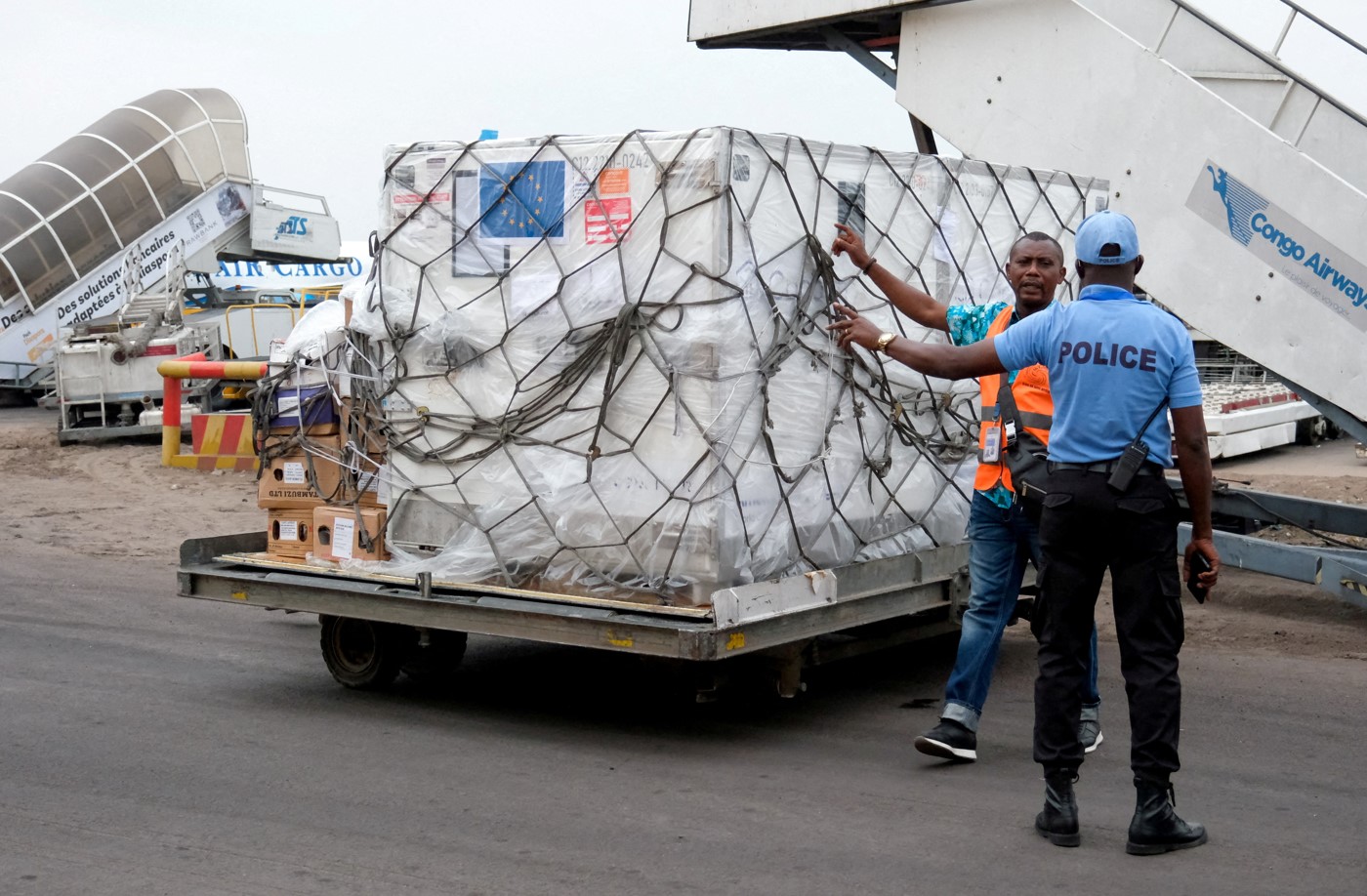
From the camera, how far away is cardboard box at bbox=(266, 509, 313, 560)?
715 centimetres

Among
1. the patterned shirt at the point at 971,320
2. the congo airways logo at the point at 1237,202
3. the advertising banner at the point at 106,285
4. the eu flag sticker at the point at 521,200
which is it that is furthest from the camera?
the advertising banner at the point at 106,285

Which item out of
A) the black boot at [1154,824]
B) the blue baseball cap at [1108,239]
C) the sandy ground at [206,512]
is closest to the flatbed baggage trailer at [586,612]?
the black boot at [1154,824]

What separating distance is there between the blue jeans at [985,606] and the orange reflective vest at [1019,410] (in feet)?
0.39

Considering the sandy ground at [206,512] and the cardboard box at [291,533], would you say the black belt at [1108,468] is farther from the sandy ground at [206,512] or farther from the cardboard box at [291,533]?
the cardboard box at [291,533]

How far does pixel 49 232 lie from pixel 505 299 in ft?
84.7

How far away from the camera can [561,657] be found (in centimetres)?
770

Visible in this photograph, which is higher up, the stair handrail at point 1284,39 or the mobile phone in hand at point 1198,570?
the stair handrail at point 1284,39

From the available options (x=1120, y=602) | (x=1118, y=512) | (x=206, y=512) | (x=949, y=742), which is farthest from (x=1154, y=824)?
(x=206, y=512)

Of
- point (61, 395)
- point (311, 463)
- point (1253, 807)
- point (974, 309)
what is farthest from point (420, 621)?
point (61, 395)

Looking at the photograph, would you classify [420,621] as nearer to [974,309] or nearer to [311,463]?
[311,463]

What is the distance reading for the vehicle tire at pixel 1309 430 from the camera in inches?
664

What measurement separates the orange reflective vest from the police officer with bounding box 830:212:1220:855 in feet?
2.31

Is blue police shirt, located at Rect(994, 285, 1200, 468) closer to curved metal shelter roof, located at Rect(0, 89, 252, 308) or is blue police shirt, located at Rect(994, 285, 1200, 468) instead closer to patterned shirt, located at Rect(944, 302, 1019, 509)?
patterned shirt, located at Rect(944, 302, 1019, 509)

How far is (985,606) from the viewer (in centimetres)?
571
